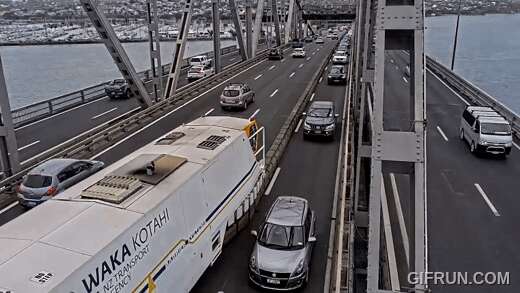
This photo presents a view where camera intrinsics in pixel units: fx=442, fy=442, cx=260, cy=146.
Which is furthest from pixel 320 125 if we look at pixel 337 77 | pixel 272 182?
pixel 337 77

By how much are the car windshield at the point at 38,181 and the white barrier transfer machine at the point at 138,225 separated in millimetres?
5245

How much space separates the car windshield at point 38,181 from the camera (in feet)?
52.4

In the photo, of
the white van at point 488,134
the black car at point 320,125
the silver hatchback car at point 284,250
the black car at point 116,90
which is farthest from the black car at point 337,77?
the silver hatchback car at point 284,250

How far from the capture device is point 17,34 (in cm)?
15100

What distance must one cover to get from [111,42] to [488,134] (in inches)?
850

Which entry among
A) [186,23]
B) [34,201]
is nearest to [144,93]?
[186,23]

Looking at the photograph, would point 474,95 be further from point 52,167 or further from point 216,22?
point 52,167

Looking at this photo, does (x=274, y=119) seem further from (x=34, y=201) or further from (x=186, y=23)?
(x=34, y=201)

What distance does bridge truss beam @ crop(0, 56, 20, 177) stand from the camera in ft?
59.6

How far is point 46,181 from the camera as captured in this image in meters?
16.0

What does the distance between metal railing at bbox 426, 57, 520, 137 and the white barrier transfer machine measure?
2351cm

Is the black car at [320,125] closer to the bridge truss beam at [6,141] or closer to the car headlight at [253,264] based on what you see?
the car headlight at [253,264]

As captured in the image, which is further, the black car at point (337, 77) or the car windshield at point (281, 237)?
the black car at point (337, 77)

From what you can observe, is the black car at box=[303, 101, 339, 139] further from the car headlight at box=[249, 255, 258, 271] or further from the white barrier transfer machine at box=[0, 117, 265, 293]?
the car headlight at box=[249, 255, 258, 271]
